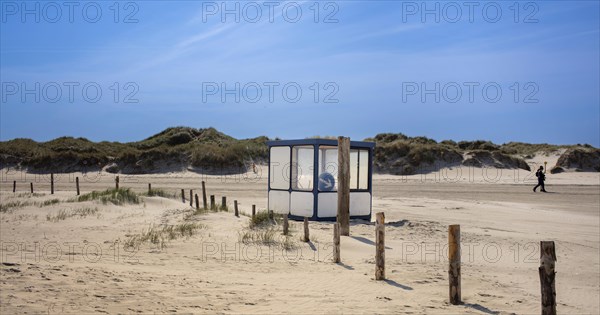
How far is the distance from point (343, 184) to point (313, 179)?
7.19ft

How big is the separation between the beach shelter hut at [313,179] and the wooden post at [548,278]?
1077 centimetres

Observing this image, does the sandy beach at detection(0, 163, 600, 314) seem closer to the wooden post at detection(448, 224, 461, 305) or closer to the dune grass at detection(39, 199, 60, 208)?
the dune grass at detection(39, 199, 60, 208)

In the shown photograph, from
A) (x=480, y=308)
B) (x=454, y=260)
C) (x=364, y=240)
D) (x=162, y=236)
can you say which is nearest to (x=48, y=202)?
(x=162, y=236)

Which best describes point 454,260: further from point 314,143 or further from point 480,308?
point 314,143

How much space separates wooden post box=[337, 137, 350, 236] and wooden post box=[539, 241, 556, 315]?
Answer: 8.76m

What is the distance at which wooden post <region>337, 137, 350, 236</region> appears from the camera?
54.8 ft

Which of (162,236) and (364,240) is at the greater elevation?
(162,236)

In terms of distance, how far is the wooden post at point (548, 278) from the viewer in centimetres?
818

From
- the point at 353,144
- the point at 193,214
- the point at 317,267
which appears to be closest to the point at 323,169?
the point at 353,144

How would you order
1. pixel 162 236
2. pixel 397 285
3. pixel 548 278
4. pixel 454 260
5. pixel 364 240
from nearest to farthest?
pixel 548 278
pixel 454 260
pixel 397 285
pixel 162 236
pixel 364 240

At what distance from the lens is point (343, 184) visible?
16844 millimetres

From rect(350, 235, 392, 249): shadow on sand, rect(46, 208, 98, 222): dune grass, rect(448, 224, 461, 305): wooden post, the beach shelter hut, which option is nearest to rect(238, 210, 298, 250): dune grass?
the beach shelter hut

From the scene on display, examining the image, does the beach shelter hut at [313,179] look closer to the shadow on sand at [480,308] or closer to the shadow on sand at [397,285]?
the shadow on sand at [397,285]

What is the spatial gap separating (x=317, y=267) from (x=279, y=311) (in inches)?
151
